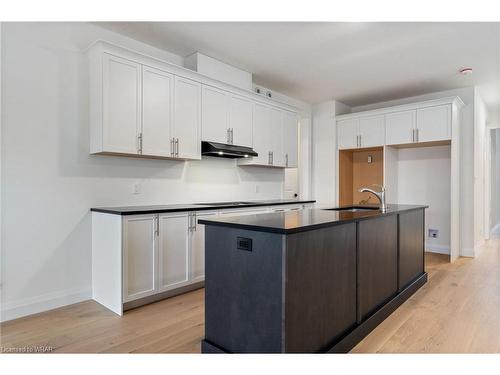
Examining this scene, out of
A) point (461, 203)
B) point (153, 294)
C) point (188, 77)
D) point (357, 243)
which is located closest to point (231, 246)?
point (357, 243)

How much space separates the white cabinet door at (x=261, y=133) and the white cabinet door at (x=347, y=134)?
1.72m

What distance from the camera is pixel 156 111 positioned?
129 inches

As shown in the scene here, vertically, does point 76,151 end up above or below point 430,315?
above

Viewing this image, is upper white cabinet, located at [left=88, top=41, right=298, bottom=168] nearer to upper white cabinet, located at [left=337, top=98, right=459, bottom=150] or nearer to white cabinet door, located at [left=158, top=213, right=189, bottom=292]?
white cabinet door, located at [left=158, top=213, right=189, bottom=292]

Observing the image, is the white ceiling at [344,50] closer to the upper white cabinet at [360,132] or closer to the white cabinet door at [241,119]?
the white cabinet door at [241,119]

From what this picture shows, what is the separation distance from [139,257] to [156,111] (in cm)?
147

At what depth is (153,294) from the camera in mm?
2994

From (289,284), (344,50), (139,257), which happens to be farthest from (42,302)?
(344,50)

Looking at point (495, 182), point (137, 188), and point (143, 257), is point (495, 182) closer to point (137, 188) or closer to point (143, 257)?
point (137, 188)

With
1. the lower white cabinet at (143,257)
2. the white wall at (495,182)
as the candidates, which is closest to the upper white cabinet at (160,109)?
the lower white cabinet at (143,257)

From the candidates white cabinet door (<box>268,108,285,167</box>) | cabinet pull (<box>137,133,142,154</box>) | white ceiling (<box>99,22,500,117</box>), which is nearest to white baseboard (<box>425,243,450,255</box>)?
white ceiling (<box>99,22,500,117</box>)

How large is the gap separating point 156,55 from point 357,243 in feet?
9.73

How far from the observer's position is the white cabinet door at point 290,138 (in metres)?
4.99

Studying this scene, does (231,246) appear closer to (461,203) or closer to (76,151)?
(76,151)
